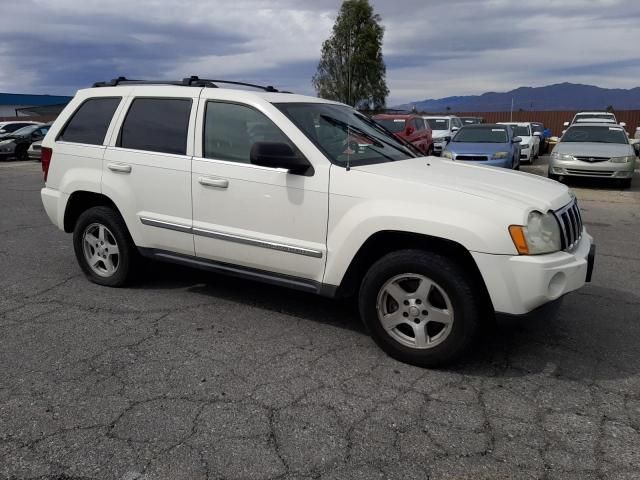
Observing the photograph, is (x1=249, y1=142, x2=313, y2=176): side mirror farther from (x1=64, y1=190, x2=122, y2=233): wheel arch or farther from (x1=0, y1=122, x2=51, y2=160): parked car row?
(x1=0, y1=122, x2=51, y2=160): parked car row

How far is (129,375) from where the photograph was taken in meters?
3.40

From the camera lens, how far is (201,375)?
340cm

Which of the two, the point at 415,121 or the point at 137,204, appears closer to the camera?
the point at 137,204

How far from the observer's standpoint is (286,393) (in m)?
3.21

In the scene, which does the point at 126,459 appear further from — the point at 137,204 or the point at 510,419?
the point at 137,204

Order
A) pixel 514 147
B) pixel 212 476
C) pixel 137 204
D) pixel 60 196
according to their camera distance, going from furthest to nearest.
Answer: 1. pixel 514 147
2. pixel 60 196
3. pixel 137 204
4. pixel 212 476

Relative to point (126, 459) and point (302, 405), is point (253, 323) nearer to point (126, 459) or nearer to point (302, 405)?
point (302, 405)

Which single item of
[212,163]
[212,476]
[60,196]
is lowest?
[212,476]

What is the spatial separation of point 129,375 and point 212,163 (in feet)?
5.40

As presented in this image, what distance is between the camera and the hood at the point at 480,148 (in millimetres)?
12928

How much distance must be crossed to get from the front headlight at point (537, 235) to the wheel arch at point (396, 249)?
0.30 m

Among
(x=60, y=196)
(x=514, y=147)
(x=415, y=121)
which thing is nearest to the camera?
(x=60, y=196)

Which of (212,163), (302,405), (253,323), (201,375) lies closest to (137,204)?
(212,163)

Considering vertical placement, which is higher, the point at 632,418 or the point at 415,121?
the point at 415,121
